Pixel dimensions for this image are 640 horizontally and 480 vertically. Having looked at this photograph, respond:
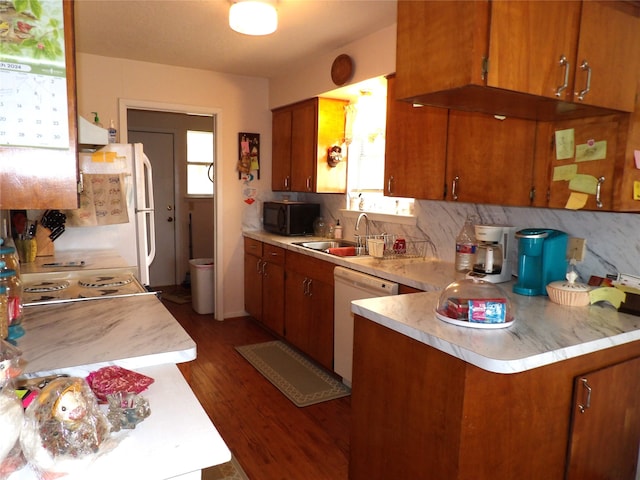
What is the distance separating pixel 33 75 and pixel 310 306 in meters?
2.68

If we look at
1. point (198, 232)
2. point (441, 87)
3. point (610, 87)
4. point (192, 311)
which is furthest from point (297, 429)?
Answer: point (198, 232)

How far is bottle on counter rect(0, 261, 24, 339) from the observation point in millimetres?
1277

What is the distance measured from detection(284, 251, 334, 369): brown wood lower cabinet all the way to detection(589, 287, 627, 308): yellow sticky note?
63.4 inches

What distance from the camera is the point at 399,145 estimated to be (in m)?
2.83

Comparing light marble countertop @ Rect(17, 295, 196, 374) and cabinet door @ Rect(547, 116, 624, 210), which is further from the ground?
cabinet door @ Rect(547, 116, 624, 210)

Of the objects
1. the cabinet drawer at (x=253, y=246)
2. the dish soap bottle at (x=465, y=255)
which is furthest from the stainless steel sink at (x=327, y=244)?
the dish soap bottle at (x=465, y=255)

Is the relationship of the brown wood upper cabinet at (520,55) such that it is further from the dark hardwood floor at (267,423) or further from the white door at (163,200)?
the white door at (163,200)

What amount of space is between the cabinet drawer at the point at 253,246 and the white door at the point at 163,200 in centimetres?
178

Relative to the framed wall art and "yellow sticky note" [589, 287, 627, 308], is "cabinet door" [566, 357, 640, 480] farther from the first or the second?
the framed wall art

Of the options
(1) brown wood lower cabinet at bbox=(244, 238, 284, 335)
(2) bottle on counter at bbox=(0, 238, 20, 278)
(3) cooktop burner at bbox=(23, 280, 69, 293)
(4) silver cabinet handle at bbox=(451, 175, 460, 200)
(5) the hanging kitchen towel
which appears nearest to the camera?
(2) bottle on counter at bbox=(0, 238, 20, 278)

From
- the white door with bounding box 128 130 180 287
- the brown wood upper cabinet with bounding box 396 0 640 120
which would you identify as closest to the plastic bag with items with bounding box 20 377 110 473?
the brown wood upper cabinet with bounding box 396 0 640 120

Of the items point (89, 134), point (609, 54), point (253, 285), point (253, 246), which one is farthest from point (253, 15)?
point (253, 285)

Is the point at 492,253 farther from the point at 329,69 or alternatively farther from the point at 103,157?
the point at 103,157

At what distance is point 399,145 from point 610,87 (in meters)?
1.31
